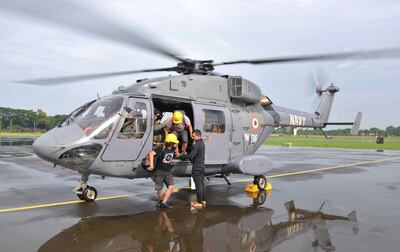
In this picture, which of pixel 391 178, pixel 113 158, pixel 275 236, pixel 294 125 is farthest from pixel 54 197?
pixel 391 178

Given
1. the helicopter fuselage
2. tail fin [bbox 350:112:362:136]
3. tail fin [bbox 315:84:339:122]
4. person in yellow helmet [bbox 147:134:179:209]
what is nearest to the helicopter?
person in yellow helmet [bbox 147:134:179:209]

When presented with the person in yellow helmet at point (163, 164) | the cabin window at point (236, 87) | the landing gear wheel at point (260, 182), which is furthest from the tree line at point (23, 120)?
the person in yellow helmet at point (163, 164)

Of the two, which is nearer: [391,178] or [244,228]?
[244,228]

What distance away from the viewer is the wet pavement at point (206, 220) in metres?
5.41

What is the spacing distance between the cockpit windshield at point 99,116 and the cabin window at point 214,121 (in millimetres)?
2513

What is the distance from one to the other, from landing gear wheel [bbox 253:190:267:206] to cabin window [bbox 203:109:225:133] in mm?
2109

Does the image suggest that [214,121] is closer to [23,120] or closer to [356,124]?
[356,124]

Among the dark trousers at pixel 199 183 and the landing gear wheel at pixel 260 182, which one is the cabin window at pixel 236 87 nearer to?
the landing gear wheel at pixel 260 182

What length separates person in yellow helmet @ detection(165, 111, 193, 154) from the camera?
8.32 metres

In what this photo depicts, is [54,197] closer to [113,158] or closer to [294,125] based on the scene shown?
[113,158]

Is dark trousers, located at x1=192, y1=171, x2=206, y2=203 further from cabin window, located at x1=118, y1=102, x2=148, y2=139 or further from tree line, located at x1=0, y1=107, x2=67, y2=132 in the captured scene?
tree line, located at x1=0, y1=107, x2=67, y2=132

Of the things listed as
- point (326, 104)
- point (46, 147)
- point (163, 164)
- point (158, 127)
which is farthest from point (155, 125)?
point (326, 104)

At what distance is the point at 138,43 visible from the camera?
25.5 ft

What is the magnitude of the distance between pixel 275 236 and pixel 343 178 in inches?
355
